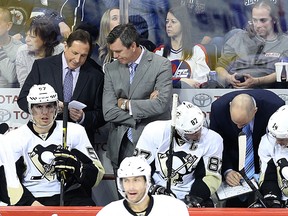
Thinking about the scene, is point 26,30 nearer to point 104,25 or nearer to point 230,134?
point 104,25

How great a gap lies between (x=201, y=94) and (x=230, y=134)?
0.65 m

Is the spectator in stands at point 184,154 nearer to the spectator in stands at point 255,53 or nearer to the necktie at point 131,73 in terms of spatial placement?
the necktie at point 131,73

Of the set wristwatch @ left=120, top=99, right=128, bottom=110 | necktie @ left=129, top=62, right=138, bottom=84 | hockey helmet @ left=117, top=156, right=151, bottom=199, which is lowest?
hockey helmet @ left=117, top=156, right=151, bottom=199

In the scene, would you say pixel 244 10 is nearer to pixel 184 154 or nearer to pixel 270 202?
pixel 184 154

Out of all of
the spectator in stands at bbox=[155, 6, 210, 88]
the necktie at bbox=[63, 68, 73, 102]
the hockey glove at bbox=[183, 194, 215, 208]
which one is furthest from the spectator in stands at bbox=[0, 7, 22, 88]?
the hockey glove at bbox=[183, 194, 215, 208]

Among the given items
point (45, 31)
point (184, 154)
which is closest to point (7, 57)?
point (45, 31)

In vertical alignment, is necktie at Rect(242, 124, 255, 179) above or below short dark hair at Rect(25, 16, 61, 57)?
below

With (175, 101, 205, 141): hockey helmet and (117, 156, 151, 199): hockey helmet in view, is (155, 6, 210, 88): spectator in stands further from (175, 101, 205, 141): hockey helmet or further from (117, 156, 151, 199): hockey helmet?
(117, 156, 151, 199): hockey helmet

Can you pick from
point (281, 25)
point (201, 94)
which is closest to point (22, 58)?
point (201, 94)

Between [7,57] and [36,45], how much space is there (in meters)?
0.26

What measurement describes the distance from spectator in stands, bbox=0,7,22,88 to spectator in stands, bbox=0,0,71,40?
0.07m

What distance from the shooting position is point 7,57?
372 inches

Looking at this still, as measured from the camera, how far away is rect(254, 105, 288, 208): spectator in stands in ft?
27.5

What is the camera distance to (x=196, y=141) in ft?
28.5
